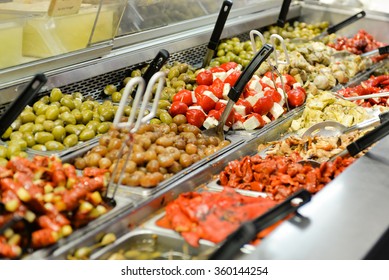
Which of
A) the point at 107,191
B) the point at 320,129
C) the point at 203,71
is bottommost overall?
the point at 107,191

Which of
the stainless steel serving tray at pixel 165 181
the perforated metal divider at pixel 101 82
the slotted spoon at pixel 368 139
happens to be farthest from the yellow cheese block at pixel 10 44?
the slotted spoon at pixel 368 139

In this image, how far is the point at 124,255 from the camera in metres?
2.17

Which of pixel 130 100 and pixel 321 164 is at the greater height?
pixel 130 100

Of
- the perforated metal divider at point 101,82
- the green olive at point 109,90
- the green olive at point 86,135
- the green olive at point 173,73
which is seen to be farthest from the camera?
the green olive at point 173,73

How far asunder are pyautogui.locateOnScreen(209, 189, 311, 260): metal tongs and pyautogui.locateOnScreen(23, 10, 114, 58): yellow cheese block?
1.89 m

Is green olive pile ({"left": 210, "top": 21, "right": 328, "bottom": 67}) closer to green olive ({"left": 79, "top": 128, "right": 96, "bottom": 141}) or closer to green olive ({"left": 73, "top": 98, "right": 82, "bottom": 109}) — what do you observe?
green olive ({"left": 73, "top": 98, "right": 82, "bottom": 109})

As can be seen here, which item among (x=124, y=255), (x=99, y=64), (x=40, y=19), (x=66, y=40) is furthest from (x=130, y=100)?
(x=124, y=255)

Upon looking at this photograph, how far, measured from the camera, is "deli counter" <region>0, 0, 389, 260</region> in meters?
2.02

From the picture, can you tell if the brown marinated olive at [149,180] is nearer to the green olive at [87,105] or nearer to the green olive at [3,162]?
the green olive at [3,162]

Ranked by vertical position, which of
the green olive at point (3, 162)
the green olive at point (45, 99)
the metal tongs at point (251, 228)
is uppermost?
the green olive at point (45, 99)

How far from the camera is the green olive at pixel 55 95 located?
10.5ft

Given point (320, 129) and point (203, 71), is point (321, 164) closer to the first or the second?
point (320, 129)

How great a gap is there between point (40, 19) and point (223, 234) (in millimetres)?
1823

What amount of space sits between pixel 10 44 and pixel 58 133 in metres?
0.59
